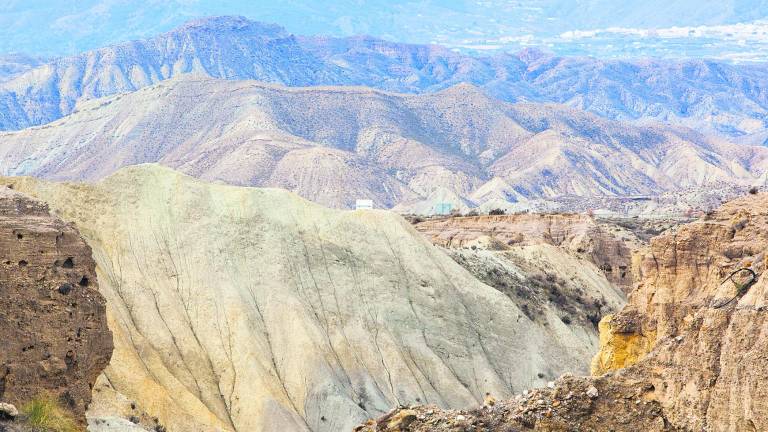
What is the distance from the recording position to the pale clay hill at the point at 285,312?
7962 cm

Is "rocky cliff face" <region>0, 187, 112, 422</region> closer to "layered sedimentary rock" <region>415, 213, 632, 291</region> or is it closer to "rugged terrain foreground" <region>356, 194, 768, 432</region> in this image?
"rugged terrain foreground" <region>356, 194, 768, 432</region>

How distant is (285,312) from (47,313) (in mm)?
47258

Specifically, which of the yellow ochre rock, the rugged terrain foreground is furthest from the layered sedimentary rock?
the rugged terrain foreground

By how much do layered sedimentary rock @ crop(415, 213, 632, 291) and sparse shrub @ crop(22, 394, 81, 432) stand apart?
87.9 m

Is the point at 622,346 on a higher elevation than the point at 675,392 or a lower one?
lower

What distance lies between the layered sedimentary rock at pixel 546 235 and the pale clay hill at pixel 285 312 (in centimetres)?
2565

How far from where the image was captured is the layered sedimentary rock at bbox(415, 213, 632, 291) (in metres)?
129

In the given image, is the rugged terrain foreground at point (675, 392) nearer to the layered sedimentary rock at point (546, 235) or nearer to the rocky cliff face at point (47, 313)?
the rocky cliff face at point (47, 313)

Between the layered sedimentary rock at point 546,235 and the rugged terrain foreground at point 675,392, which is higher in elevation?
the rugged terrain foreground at point 675,392

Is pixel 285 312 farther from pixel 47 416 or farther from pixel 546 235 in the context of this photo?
pixel 546 235

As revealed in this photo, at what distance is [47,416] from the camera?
36.3 metres

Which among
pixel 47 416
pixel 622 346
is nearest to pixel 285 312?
pixel 622 346

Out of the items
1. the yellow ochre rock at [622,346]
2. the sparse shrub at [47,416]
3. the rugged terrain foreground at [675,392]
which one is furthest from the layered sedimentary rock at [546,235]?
the rugged terrain foreground at [675,392]

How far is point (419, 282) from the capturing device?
318ft
